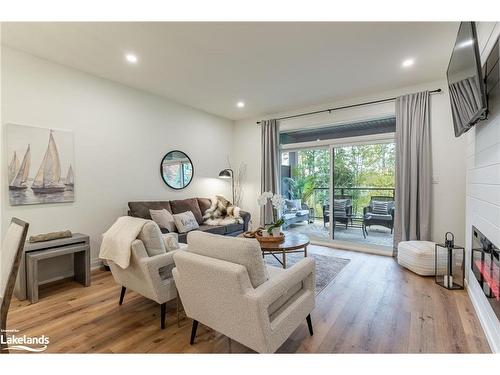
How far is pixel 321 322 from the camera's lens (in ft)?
6.81

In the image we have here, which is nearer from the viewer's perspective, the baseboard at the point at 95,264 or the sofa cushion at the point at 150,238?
the sofa cushion at the point at 150,238

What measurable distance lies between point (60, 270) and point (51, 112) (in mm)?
1956

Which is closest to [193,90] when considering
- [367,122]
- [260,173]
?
[260,173]

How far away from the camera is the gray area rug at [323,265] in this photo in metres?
2.91

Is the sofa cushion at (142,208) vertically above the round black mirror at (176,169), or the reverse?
the round black mirror at (176,169)

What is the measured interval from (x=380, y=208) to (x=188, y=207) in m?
3.25

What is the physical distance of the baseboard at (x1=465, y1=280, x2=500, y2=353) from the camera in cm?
168

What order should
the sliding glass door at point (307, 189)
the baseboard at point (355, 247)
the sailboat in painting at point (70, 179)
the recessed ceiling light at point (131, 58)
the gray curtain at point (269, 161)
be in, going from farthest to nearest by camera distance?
1. the gray curtain at point (269, 161)
2. the sliding glass door at point (307, 189)
3. the baseboard at point (355, 247)
4. the sailboat in painting at point (70, 179)
5. the recessed ceiling light at point (131, 58)

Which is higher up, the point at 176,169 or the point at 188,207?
the point at 176,169

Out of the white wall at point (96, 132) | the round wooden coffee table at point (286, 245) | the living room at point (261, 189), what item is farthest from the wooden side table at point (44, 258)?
the round wooden coffee table at point (286, 245)

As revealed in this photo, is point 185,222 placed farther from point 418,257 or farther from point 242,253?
point 418,257

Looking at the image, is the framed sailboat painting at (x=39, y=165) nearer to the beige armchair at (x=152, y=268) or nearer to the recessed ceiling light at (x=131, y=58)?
the recessed ceiling light at (x=131, y=58)

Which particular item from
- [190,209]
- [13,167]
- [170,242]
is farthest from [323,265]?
[13,167]

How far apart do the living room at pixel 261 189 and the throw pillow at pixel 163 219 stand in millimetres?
92
